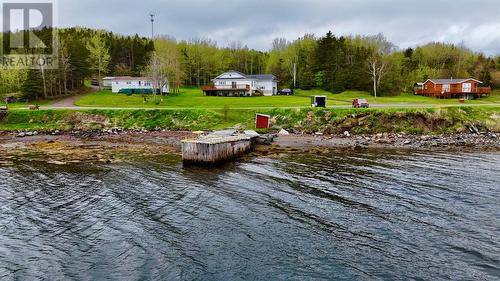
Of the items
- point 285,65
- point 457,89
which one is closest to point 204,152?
point 457,89

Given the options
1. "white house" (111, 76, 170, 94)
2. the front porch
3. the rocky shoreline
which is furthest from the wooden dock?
"white house" (111, 76, 170, 94)

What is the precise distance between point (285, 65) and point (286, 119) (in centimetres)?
6757

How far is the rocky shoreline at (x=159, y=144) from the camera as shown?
120 ft

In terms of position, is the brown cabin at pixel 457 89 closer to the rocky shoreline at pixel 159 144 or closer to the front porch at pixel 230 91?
the front porch at pixel 230 91

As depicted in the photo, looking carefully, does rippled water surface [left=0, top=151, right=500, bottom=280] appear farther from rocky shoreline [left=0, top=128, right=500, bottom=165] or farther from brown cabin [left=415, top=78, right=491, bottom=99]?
brown cabin [left=415, top=78, right=491, bottom=99]

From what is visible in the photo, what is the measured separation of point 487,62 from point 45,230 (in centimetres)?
12316

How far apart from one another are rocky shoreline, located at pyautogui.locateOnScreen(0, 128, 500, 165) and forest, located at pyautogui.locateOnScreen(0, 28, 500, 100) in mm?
35337

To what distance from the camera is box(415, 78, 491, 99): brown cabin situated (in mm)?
88688

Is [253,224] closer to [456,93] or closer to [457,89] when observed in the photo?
[457,89]

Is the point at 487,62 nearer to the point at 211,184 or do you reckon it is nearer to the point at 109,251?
the point at 211,184

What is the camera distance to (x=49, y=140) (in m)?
46.7

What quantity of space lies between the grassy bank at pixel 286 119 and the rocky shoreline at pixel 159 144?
3.04 meters

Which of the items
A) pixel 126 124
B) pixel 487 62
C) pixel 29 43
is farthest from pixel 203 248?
pixel 487 62

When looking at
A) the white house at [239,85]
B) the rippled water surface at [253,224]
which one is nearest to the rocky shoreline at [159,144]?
the rippled water surface at [253,224]
